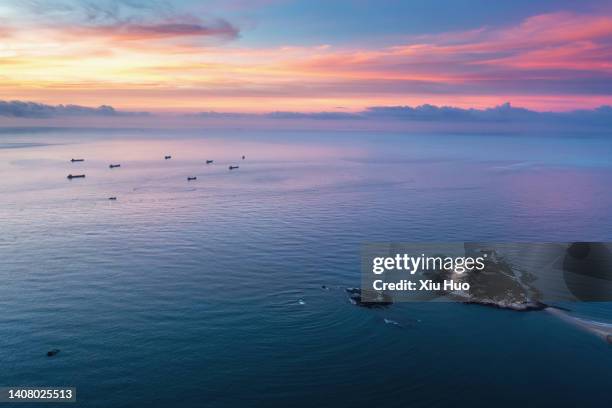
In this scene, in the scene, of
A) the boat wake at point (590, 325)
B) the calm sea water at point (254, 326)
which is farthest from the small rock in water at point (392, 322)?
the boat wake at point (590, 325)

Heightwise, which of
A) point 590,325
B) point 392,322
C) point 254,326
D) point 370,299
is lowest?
point 590,325

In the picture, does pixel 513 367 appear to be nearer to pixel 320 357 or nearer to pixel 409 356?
pixel 409 356

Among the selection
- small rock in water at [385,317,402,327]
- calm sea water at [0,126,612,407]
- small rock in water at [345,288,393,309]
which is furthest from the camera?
small rock in water at [345,288,393,309]

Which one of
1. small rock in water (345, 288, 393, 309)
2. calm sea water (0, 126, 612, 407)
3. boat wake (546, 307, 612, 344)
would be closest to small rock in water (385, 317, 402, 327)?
calm sea water (0, 126, 612, 407)

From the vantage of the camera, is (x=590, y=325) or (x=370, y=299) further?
(x=370, y=299)

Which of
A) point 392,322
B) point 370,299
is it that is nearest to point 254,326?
point 370,299

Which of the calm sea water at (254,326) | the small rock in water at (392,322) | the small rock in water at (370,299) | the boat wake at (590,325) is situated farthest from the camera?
the small rock in water at (370,299)

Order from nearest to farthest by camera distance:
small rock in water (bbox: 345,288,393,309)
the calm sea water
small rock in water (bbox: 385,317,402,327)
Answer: the calm sea water, small rock in water (bbox: 385,317,402,327), small rock in water (bbox: 345,288,393,309)

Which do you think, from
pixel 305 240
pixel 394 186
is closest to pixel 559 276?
pixel 305 240

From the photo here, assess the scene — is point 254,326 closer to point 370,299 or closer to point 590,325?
point 370,299

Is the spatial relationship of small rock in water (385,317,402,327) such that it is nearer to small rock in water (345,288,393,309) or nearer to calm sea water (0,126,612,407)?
calm sea water (0,126,612,407)

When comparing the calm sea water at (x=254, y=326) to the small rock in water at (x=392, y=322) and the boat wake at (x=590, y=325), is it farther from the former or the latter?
the boat wake at (x=590, y=325)
